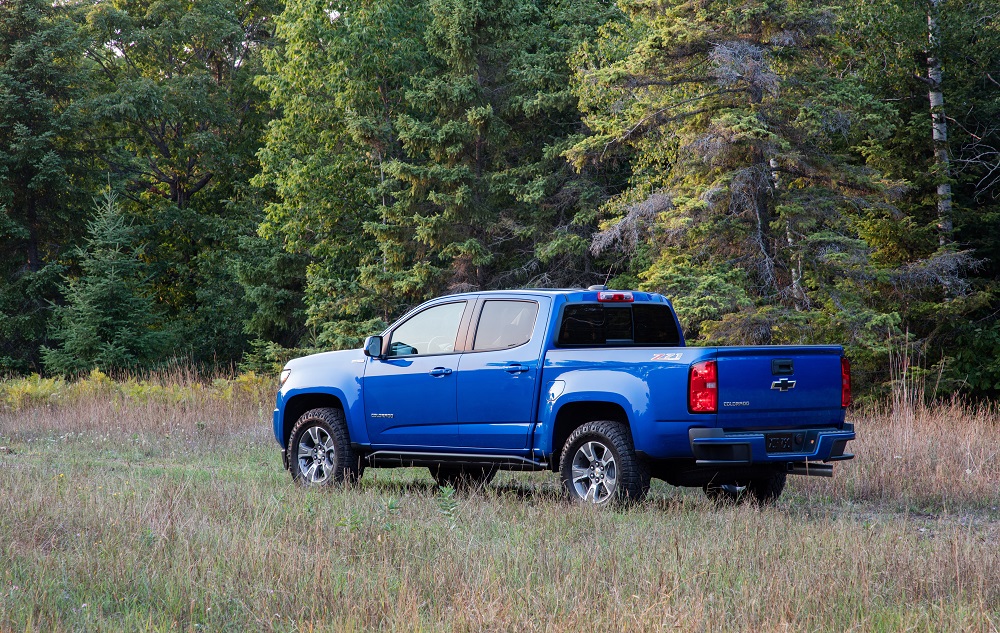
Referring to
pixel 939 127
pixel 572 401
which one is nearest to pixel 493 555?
pixel 572 401

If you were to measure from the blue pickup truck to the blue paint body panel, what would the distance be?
0.01 meters

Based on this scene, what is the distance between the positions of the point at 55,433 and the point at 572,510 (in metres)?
10.6

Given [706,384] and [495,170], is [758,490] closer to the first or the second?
[706,384]

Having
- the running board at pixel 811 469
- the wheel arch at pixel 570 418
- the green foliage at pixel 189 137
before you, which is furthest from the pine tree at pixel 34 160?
the running board at pixel 811 469

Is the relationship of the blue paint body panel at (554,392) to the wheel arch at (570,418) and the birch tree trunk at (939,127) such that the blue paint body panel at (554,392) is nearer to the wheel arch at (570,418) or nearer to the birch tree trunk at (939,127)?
the wheel arch at (570,418)

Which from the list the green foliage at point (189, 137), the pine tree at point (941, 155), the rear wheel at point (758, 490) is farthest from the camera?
the green foliage at point (189, 137)

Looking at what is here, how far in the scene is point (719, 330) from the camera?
18.5 meters

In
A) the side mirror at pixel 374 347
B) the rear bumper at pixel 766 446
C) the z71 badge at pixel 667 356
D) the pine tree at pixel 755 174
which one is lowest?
the rear bumper at pixel 766 446

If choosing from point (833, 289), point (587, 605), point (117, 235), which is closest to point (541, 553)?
point (587, 605)

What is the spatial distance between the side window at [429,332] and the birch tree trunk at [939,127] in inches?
553

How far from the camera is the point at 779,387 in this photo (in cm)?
858

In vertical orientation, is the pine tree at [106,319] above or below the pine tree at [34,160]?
below

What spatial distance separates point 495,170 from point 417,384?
820 inches

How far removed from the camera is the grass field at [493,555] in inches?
209
